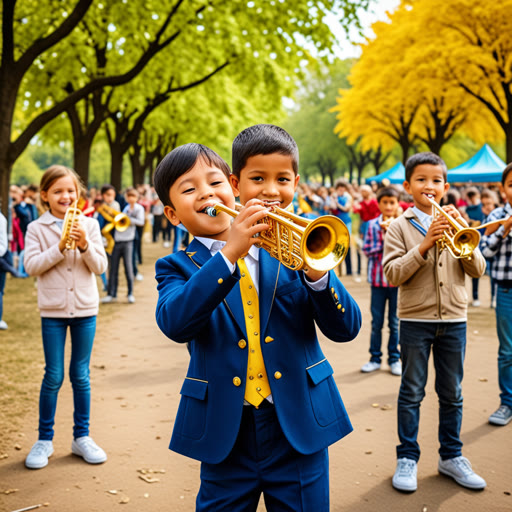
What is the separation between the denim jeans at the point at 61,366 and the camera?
15.1ft

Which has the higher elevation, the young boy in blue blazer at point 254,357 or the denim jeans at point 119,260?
the young boy in blue blazer at point 254,357

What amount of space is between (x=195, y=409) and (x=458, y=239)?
2434mm

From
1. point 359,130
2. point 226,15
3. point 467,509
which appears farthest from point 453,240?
point 359,130

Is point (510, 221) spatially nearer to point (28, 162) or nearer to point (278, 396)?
point (278, 396)

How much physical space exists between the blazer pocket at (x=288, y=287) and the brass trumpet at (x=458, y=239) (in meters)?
1.98

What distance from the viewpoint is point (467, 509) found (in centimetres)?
395

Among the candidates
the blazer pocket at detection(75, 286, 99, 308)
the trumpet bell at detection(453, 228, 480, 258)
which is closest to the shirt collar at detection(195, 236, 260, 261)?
the trumpet bell at detection(453, 228, 480, 258)

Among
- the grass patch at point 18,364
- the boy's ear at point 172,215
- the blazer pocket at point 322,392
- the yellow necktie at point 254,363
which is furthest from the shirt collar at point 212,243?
the grass patch at point 18,364

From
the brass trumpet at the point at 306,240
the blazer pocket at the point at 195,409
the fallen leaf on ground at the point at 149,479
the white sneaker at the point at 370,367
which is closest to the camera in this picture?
the brass trumpet at the point at 306,240

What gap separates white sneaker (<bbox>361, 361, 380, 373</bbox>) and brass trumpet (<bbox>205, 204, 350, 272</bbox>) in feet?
17.8

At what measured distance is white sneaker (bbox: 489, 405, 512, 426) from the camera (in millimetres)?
5426

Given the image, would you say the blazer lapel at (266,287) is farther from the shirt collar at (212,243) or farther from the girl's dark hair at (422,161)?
the girl's dark hair at (422,161)

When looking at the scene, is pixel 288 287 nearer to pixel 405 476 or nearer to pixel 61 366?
pixel 405 476

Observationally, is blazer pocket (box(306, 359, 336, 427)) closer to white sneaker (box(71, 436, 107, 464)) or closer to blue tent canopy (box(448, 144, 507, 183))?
white sneaker (box(71, 436, 107, 464))
